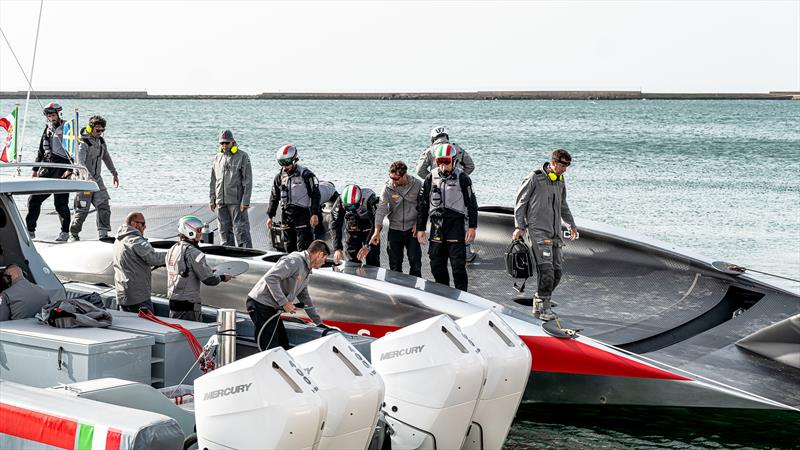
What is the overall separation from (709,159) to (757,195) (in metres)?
14.8

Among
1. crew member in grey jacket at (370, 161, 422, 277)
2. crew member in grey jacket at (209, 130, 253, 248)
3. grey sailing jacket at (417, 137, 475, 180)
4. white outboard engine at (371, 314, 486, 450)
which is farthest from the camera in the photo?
crew member in grey jacket at (209, 130, 253, 248)

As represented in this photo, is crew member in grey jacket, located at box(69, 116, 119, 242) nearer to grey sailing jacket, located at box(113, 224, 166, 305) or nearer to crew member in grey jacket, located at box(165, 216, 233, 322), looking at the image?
grey sailing jacket, located at box(113, 224, 166, 305)

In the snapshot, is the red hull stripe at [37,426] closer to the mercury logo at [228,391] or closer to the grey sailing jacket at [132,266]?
the mercury logo at [228,391]

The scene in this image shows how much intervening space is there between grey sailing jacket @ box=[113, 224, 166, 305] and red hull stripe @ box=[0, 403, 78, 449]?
3110 mm

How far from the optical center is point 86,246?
34.4 ft

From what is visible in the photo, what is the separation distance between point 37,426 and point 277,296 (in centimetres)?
262

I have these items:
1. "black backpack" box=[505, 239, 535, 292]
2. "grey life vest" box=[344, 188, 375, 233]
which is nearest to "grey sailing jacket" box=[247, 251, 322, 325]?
"grey life vest" box=[344, 188, 375, 233]

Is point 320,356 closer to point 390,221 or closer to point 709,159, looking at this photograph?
point 390,221

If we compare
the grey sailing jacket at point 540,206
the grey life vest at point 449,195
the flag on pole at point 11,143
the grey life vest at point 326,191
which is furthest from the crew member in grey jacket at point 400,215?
the flag on pole at point 11,143

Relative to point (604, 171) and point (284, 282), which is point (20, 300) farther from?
point (604, 171)

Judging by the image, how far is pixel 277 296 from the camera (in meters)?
7.42

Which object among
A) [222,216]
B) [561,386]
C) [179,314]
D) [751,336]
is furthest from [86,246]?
[751,336]

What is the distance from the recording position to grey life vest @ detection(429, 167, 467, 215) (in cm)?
970

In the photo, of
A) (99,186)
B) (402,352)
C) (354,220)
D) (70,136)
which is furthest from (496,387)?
(99,186)
